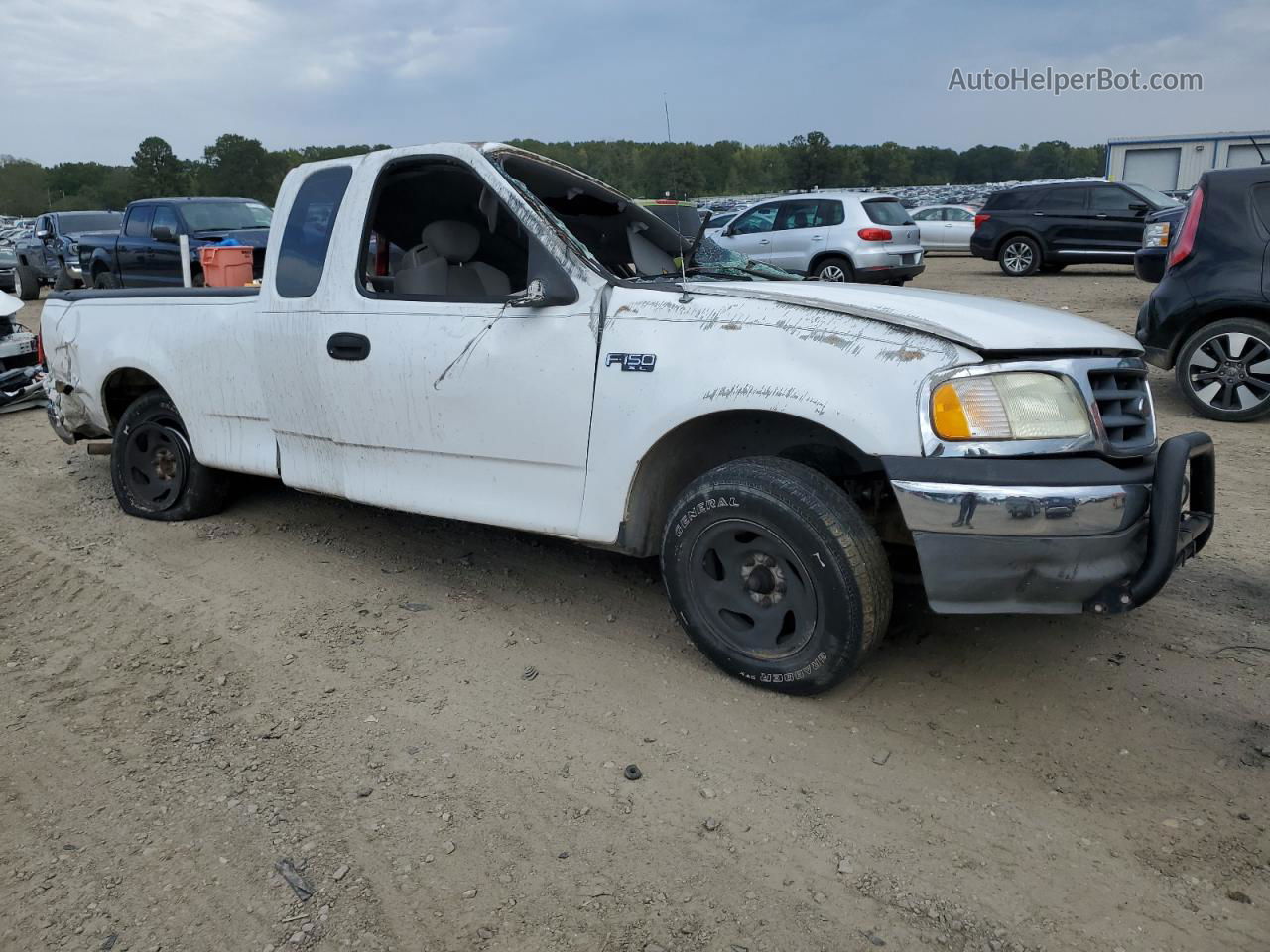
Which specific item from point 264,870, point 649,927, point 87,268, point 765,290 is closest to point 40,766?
point 264,870

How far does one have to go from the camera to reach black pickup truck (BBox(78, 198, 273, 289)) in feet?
45.7

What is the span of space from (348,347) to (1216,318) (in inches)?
241

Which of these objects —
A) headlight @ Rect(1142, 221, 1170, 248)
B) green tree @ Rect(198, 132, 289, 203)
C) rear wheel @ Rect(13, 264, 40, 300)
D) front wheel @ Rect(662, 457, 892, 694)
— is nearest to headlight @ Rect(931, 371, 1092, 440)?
front wheel @ Rect(662, 457, 892, 694)

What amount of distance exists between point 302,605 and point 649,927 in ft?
8.25

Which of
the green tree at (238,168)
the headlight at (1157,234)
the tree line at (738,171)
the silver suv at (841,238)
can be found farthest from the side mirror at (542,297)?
the green tree at (238,168)

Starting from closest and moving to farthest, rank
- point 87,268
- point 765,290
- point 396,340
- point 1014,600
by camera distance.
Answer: point 1014,600
point 765,290
point 396,340
point 87,268

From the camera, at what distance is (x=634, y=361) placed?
3.43 m

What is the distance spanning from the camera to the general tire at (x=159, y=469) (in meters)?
5.38

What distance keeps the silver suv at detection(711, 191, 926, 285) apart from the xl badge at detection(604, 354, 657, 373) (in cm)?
1177

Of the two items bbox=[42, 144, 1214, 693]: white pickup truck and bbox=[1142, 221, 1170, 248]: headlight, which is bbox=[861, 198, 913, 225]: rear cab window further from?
bbox=[42, 144, 1214, 693]: white pickup truck

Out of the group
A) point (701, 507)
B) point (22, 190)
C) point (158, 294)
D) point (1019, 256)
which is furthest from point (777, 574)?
point (22, 190)

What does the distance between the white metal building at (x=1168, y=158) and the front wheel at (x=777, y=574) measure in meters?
29.9

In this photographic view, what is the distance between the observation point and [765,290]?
344 cm

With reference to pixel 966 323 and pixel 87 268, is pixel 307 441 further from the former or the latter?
pixel 87 268
